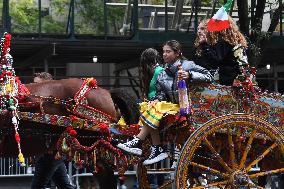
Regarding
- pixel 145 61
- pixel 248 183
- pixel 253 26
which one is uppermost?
pixel 253 26

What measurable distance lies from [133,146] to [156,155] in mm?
382

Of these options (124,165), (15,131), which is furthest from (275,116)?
(15,131)

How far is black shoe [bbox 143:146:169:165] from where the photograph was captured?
7.58 meters

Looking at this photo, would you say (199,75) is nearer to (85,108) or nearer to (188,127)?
(188,127)

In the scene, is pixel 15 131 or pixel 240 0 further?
pixel 240 0

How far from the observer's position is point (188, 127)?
7211mm

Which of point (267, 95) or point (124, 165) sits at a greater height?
point (267, 95)

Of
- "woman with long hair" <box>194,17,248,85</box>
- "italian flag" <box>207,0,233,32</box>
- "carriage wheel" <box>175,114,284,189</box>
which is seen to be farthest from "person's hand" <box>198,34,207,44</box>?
"carriage wheel" <box>175,114,284,189</box>

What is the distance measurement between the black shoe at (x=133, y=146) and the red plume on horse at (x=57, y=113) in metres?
0.52

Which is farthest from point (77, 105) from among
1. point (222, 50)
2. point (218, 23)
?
point (218, 23)

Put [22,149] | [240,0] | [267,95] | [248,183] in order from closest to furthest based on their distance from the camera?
[248,183] → [267,95] → [22,149] → [240,0]

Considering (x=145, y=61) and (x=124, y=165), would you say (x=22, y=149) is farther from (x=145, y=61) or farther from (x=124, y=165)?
(x=145, y=61)

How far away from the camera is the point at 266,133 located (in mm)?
7152

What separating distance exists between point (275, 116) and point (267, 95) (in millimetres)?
265
